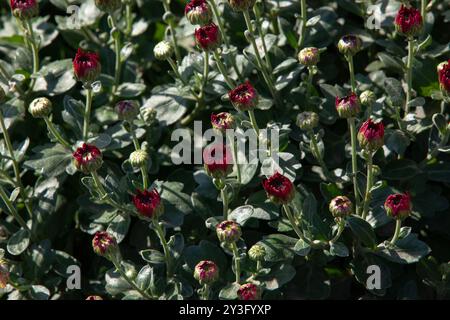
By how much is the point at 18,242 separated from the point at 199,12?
0.81 meters

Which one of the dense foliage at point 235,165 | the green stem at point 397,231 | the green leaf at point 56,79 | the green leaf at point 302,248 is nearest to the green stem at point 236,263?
the dense foliage at point 235,165

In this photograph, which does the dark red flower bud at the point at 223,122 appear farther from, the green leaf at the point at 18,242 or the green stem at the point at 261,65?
the green leaf at the point at 18,242

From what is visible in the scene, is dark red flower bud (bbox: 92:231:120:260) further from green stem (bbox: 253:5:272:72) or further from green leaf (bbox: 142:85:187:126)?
green stem (bbox: 253:5:272:72)

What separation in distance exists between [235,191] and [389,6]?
2.46 feet

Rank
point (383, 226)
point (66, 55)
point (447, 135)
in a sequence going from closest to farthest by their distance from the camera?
point (447, 135) < point (383, 226) < point (66, 55)

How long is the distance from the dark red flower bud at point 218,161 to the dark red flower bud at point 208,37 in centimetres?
28

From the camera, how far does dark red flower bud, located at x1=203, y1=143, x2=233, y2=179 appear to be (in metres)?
1.82

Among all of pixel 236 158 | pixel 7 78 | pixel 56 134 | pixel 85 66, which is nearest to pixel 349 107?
pixel 236 158

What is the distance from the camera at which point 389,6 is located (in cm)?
232

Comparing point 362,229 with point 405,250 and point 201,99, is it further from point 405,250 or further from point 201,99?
point 201,99

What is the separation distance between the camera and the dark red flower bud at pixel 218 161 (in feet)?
5.98
